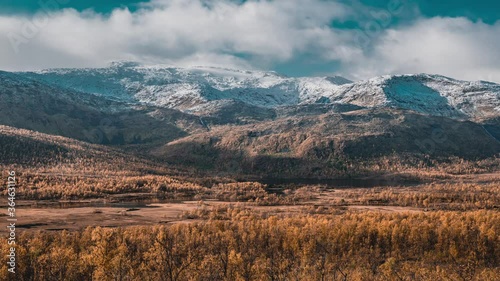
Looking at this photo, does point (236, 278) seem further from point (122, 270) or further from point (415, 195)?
point (415, 195)

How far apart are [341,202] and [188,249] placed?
369 ft

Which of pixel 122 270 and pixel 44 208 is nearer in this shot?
pixel 122 270

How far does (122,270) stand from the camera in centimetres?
6588

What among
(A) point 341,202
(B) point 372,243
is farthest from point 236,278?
(A) point 341,202

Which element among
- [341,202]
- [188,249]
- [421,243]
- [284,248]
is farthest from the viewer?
[341,202]

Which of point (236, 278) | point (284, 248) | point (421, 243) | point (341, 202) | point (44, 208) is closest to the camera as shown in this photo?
point (236, 278)

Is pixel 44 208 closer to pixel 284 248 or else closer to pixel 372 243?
pixel 284 248

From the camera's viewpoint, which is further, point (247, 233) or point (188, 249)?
point (247, 233)

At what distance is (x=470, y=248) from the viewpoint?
96.0m

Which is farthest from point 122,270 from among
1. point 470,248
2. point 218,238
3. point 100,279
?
point 470,248

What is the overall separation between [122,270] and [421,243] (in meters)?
66.9

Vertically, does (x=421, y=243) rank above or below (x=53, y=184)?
below

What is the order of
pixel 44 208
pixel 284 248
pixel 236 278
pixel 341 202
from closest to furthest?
pixel 236 278 < pixel 284 248 < pixel 44 208 < pixel 341 202

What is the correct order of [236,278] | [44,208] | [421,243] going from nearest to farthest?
[236,278] < [421,243] < [44,208]
